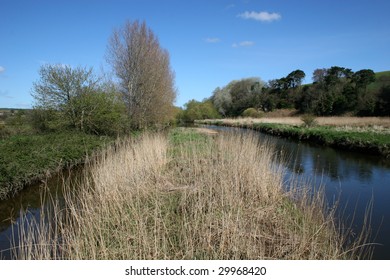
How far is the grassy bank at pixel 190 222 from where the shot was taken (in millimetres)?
3430

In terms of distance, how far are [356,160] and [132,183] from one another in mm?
10819

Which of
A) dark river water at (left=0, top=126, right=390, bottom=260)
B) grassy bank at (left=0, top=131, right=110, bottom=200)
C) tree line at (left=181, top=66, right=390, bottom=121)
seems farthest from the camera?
tree line at (left=181, top=66, right=390, bottom=121)

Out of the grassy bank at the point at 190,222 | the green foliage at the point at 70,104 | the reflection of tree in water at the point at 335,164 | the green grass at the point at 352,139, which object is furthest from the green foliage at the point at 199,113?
the grassy bank at the point at 190,222

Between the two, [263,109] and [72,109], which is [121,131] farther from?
[263,109]

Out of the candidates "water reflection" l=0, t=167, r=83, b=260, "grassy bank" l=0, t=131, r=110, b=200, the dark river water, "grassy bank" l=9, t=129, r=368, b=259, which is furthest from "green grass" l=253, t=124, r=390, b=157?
"water reflection" l=0, t=167, r=83, b=260

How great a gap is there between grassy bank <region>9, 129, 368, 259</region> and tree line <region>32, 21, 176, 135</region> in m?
10.6

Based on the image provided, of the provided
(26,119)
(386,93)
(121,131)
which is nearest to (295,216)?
(121,131)

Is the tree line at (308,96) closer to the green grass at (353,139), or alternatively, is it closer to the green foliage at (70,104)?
the green grass at (353,139)

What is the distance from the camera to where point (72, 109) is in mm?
16234

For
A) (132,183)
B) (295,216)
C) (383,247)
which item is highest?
(132,183)

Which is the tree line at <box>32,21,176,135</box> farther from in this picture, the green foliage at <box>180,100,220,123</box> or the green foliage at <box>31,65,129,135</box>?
the green foliage at <box>180,100,220,123</box>

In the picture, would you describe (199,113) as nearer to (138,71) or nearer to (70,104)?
(138,71)

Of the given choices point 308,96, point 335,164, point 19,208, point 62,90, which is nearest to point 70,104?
point 62,90

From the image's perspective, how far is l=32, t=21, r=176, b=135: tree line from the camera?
16.1 m
